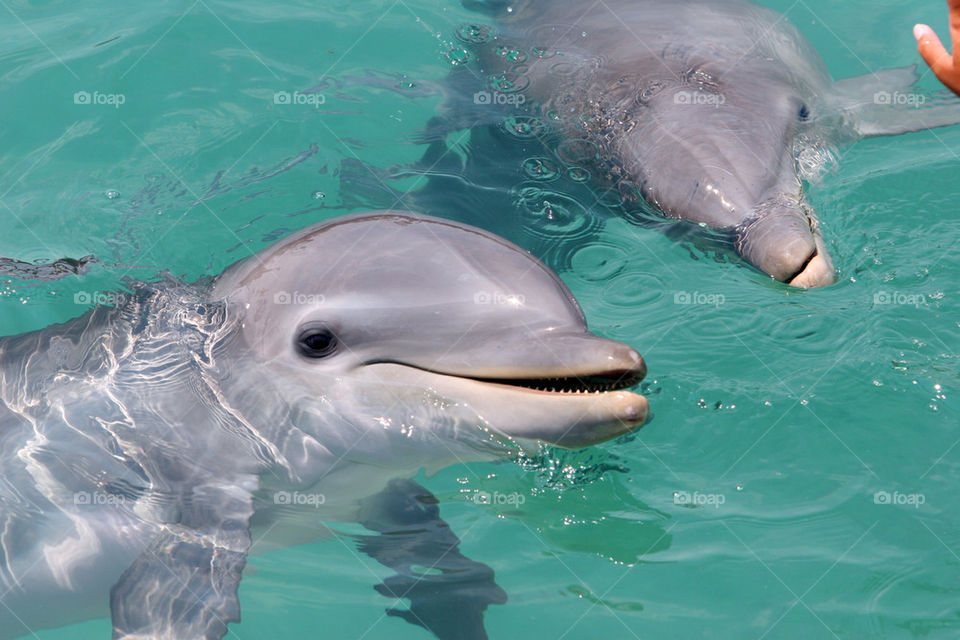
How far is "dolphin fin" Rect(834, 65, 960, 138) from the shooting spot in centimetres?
863

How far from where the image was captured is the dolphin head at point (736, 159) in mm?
6297

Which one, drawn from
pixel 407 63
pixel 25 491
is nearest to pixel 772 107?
pixel 407 63

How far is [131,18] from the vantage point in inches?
410

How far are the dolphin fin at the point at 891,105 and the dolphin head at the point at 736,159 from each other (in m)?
0.83

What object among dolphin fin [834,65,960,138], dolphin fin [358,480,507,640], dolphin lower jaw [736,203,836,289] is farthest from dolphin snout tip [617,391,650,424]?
dolphin fin [834,65,960,138]

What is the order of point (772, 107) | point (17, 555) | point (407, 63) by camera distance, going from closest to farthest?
point (17, 555) < point (772, 107) < point (407, 63)

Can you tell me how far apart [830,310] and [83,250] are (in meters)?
5.78

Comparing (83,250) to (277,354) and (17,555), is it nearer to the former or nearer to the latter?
(17,555)

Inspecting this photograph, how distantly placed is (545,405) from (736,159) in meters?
3.44

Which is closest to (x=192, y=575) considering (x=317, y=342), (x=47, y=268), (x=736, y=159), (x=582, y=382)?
(x=317, y=342)

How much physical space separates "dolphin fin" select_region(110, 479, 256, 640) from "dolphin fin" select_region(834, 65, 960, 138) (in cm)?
640

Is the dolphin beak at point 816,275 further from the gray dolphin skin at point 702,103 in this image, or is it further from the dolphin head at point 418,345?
the dolphin head at point 418,345

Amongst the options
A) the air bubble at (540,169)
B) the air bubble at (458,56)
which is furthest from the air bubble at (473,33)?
the air bubble at (540,169)

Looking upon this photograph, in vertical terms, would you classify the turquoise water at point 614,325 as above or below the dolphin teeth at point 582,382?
below
